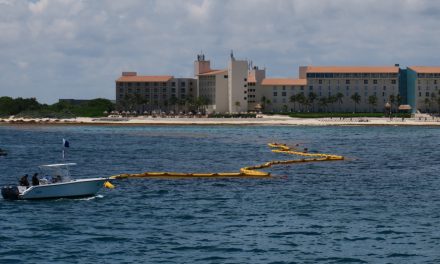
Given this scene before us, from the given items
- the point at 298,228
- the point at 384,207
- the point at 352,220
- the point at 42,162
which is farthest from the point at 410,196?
the point at 42,162

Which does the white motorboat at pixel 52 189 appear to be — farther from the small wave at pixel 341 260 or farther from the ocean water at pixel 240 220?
the small wave at pixel 341 260

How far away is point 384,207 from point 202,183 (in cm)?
2112

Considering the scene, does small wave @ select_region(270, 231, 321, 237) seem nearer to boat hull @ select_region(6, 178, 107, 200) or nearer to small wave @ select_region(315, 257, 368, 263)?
small wave @ select_region(315, 257, 368, 263)

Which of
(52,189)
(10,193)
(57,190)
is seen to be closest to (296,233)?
(57,190)

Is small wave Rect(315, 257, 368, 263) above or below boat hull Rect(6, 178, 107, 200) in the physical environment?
below

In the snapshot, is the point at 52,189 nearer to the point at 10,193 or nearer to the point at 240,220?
the point at 10,193

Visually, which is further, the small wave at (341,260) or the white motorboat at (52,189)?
the white motorboat at (52,189)

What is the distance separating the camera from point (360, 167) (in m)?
96.5

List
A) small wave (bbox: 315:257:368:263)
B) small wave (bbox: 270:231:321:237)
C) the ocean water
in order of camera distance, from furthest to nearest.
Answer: small wave (bbox: 270:231:321:237) → the ocean water → small wave (bbox: 315:257:368:263)

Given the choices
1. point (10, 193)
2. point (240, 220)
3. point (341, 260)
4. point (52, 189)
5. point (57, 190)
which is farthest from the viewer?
point (10, 193)

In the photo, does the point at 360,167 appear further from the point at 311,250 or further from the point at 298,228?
the point at 311,250

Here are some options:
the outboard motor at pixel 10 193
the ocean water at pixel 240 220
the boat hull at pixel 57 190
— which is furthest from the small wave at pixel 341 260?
the outboard motor at pixel 10 193

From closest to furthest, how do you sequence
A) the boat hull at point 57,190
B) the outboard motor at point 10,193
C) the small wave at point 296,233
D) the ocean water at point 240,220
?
the ocean water at point 240,220
the small wave at point 296,233
the boat hull at point 57,190
the outboard motor at point 10,193

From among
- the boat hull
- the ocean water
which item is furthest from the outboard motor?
the ocean water
